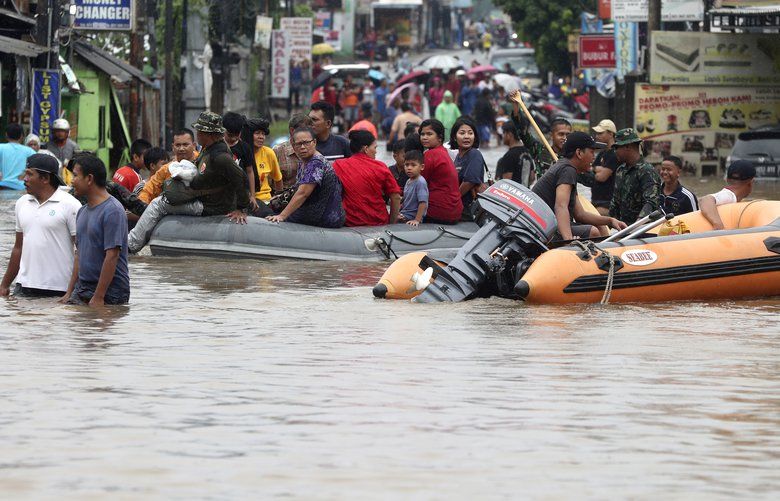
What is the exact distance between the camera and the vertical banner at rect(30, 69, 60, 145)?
25016 mm

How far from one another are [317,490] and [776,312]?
654 centimetres

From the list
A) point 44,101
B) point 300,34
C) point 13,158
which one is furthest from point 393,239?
point 300,34

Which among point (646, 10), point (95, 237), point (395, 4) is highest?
point (395, 4)

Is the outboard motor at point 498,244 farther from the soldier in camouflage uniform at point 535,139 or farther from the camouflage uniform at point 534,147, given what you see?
the camouflage uniform at point 534,147

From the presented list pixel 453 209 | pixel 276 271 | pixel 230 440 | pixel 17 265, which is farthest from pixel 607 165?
pixel 230 440

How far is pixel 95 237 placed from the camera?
10.2 meters

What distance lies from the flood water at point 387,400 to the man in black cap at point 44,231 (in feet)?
0.60

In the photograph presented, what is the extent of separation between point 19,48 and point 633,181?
43.4 feet

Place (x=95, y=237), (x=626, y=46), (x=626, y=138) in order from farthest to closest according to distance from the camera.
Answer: (x=626, y=46) → (x=626, y=138) → (x=95, y=237)

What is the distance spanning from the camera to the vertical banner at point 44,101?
985 inches

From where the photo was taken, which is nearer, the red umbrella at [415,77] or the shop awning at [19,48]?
the shop awning at [19,48]

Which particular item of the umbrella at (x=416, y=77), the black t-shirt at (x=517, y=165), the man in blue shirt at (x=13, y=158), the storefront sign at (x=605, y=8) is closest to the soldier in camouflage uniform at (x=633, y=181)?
the black t-shirt at (x=517, y=165)

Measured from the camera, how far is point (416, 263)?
12.4 metres

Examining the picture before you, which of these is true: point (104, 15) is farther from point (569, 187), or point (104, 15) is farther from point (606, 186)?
point (569, 187)
